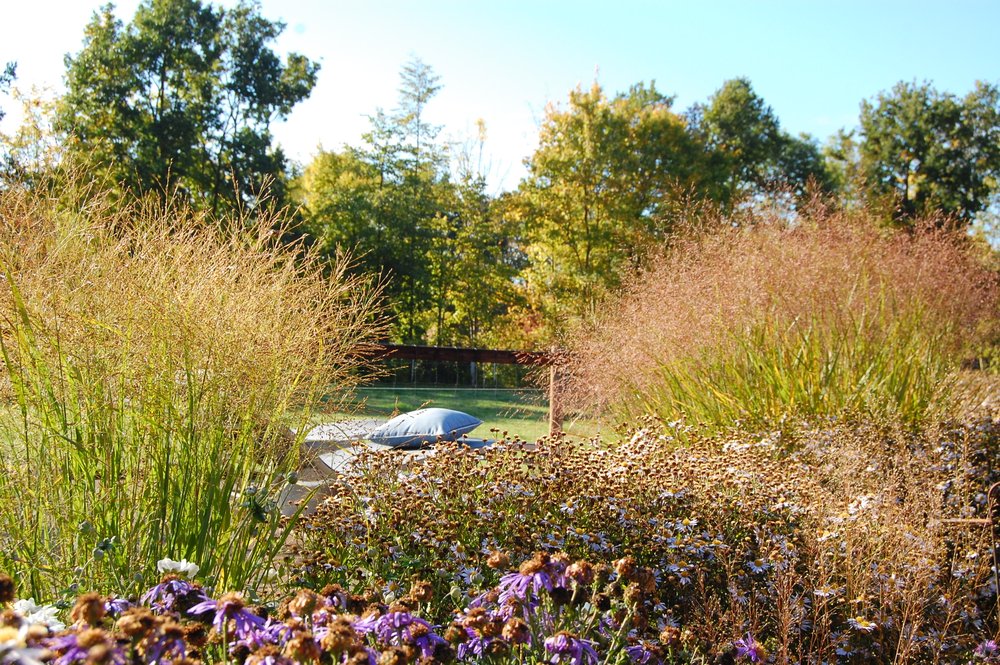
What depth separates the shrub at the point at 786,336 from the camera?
13.4ft

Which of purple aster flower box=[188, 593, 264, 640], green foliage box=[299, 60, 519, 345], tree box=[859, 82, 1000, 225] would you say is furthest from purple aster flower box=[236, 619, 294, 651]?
tree box=[859, 82, 1000, 225]

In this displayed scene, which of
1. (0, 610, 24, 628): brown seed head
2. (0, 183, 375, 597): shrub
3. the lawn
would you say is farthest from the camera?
the lawn

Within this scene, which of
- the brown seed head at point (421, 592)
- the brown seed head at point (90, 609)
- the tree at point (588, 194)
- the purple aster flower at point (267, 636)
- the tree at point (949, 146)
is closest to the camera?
the brown seed head at point (90, 609)

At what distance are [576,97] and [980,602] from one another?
→ 38.0ft

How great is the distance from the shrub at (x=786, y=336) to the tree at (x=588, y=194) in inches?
299

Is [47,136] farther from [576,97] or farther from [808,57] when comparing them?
[576,97]

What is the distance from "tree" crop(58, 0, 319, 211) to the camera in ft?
46.5

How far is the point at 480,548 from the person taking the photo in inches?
85.8

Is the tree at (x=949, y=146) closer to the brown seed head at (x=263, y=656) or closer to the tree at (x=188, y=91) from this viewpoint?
the tree at (x=188, y=91)

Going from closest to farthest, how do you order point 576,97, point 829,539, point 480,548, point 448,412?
point 480,548 < point 829,539 < point 448,412 < point 576,97

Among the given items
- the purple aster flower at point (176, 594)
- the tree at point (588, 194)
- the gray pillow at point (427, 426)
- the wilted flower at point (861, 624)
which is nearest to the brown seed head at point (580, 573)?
the purple aster flower at point (176, 594)

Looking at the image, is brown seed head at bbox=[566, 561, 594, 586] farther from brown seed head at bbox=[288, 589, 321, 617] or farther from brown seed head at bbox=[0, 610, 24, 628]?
brown seed head at bbox=[0, 610, 24, 628]

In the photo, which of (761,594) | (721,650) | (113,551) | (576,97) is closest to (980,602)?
(761,594)

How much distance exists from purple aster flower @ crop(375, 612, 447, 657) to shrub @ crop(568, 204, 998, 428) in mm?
3025
